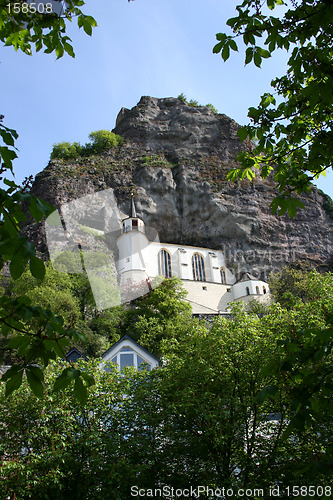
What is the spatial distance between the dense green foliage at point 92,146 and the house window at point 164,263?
898 inches

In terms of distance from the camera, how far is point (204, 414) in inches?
406

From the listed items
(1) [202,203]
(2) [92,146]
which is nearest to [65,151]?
(2) [92,146]

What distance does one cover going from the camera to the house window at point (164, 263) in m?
51.5

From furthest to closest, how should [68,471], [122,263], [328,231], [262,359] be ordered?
[328,231] < [122,263] < [262,359] < [68,471]

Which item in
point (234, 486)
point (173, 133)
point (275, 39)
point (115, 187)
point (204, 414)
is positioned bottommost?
point (234, 486)

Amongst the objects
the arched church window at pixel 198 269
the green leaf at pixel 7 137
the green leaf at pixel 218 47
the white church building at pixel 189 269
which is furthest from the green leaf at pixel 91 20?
the arched church window at pixel 198 269

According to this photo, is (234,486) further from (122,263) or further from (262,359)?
(122,263)

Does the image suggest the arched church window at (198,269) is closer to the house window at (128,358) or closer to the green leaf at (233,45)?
the house window at (128,358)

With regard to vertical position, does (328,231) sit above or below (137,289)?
above

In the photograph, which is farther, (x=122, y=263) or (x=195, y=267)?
(x=195, y=267)

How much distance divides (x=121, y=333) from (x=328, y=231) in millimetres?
38140

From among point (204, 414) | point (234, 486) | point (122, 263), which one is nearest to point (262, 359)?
point (204, 414)

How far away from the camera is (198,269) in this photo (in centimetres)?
5388

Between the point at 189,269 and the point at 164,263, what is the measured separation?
3225 millimetres
